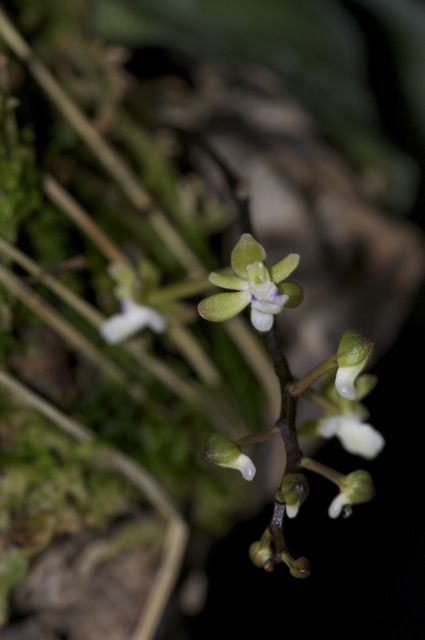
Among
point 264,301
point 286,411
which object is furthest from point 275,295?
point 286,411

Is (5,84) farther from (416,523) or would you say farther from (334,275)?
(416,523)

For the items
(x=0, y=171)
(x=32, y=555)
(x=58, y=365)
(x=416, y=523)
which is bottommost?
(x=416, y=523)

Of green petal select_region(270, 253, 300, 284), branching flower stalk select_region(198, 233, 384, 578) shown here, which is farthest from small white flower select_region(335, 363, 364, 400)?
green petal select_region(270, 253, 300, 284)

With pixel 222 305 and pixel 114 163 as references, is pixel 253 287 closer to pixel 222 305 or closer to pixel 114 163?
pixel 222 305

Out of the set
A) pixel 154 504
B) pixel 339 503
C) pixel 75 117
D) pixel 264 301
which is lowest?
pixel 154 504

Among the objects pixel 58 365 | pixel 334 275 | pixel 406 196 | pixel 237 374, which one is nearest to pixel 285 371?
pixel 58 365

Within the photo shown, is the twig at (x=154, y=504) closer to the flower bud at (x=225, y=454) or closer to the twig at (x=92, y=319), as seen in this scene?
the twig at (x=92, y=319)

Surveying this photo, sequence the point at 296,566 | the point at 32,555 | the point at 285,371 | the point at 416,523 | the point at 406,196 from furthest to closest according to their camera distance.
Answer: the point at 406,196 < the point at 416,523 < the point at 32,555 < the point at 285,371 < the point at 296,566
